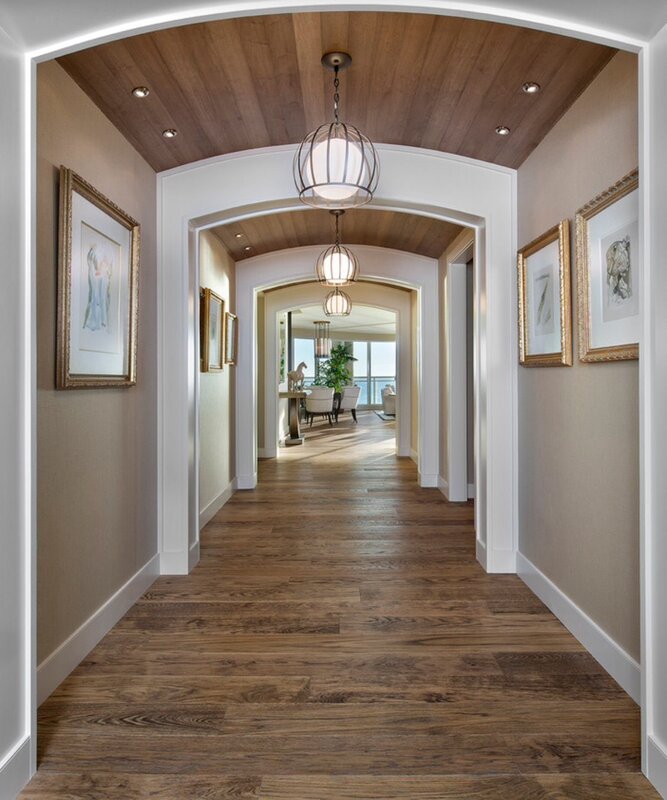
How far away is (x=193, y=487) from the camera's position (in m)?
3.79

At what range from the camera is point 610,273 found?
238cm

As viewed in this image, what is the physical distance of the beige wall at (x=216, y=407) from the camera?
4797 mm

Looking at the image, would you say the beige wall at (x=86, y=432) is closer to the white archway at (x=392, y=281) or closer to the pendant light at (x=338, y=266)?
the pendant light at (x=338, y=266)

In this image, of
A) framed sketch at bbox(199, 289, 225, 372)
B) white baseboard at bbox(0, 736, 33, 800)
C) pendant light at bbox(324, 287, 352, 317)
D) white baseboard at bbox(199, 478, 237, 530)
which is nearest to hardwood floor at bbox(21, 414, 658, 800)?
white baseboard at bbox(0, 736, 33, 800)

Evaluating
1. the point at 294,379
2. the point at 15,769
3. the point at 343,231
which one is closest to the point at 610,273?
the point at 15,769

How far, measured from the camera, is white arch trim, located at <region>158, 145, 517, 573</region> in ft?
11.8

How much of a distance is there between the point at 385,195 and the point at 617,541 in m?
2.30

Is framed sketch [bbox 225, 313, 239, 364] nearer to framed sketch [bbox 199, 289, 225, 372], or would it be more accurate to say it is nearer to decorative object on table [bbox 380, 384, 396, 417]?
framed sketch [bbox 199, 289, 225, 372]

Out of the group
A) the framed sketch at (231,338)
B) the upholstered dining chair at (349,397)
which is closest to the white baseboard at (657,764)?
the framed sketch at (231,338)

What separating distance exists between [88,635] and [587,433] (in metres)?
2.33

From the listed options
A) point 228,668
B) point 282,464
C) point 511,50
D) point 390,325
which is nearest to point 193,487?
point 228,668

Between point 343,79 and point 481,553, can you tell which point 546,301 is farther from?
point 481,553

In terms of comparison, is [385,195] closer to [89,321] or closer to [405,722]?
[89,321]

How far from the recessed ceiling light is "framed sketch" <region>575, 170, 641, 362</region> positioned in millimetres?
561
